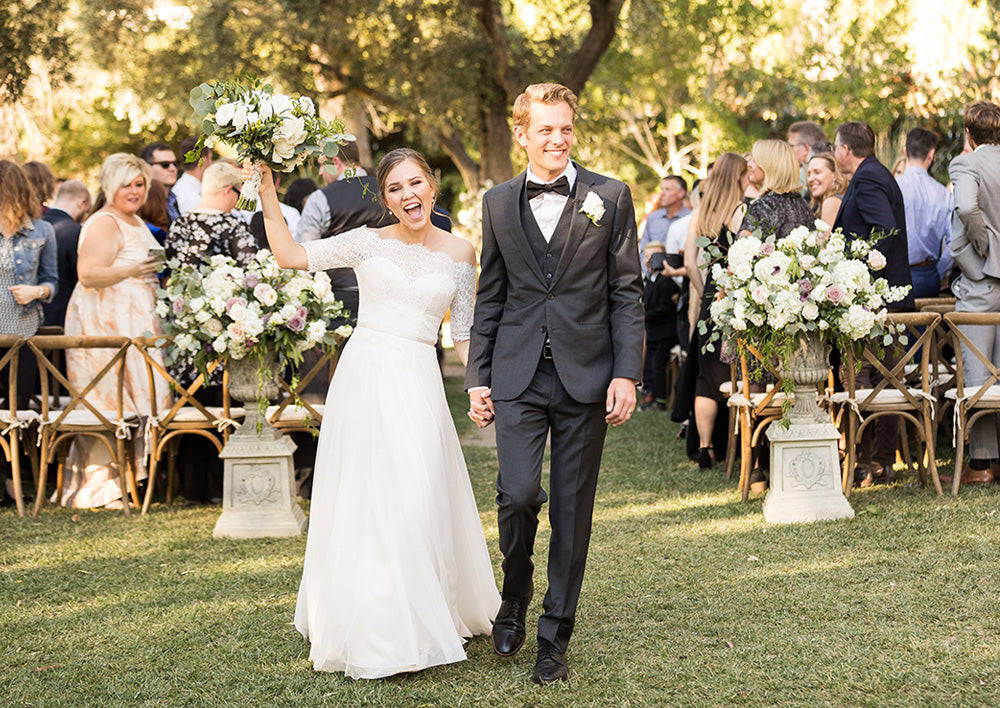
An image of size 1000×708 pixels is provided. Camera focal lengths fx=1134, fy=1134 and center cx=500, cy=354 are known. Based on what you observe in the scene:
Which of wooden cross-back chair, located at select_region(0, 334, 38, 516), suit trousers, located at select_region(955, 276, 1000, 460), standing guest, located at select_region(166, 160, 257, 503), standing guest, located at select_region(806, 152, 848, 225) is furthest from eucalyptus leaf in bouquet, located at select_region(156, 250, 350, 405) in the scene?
suit trousers, located at select_region(955, 276, 1000, 460)

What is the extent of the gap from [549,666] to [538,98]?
2.03 metres

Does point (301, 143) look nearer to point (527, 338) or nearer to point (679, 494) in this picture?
point (527, 338)

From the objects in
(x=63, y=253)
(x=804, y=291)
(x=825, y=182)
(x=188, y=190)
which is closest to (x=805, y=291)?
(x=804, y=291)

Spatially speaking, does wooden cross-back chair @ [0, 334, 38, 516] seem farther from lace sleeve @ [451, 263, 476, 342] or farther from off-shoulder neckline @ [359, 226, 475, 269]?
lace sleeve @ [451, 263, 476, 342]

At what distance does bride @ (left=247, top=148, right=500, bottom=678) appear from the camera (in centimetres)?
418

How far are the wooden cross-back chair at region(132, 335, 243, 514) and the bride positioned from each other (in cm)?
262

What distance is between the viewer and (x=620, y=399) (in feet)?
13.0

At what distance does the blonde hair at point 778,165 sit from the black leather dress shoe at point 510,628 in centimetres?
406

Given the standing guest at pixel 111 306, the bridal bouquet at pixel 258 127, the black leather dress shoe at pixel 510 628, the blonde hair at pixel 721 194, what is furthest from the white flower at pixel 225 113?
the blonde hair at pixel 721 194

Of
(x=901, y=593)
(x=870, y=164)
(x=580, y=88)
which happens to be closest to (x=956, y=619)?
(x=901, y=593)

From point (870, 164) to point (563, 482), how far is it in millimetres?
4430

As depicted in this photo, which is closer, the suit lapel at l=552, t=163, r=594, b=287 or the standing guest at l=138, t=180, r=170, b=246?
the suit lapel at l=552, t=163, r=594, b=287

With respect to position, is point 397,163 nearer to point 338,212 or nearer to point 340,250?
point 340,250

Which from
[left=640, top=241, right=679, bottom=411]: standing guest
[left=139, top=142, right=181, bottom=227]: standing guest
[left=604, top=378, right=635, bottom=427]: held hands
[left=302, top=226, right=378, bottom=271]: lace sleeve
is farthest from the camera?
[left=640, top=241, right=679, bottom=411]: standing guest
